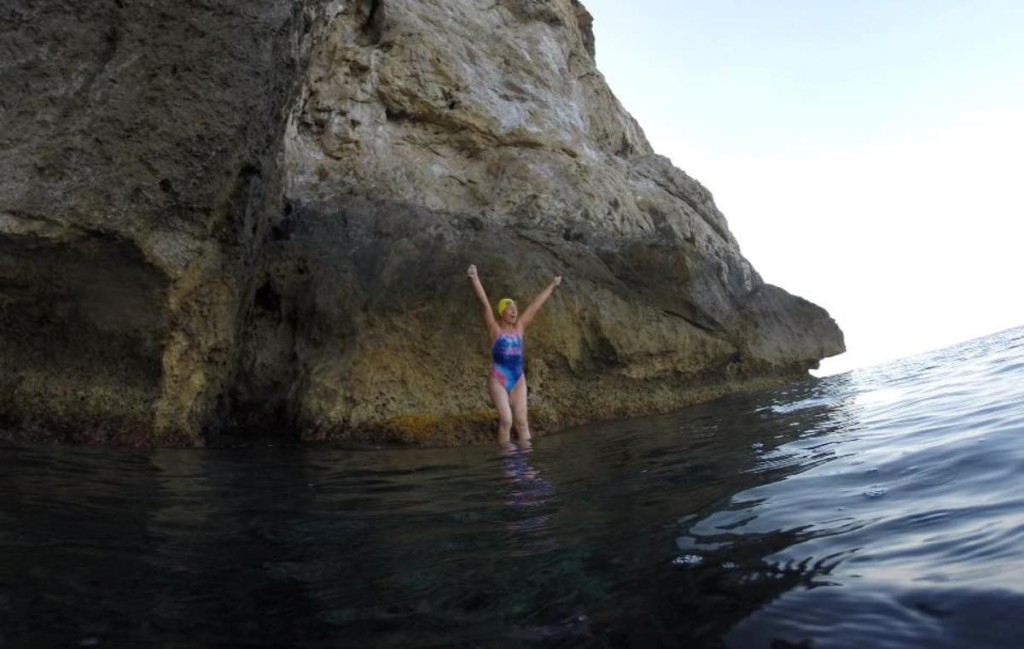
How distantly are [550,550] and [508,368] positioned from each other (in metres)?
5.03

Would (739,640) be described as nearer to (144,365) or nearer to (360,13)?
(144,365)

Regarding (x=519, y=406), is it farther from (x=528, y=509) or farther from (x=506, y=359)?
(x=528, y=509)

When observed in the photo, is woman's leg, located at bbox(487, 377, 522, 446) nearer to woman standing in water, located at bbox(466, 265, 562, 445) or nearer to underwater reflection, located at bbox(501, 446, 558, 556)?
woman standing in water, located at bbox(466, 265, 562, 445)

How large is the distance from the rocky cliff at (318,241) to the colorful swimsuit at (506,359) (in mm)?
571

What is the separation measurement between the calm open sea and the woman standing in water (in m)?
2.32

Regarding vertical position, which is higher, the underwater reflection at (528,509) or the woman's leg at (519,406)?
the woman's leg at (519,406)

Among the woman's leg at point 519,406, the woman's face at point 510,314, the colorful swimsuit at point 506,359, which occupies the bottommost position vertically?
the woman's leg at point 519,406

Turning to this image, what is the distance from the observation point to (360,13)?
11.8 meters

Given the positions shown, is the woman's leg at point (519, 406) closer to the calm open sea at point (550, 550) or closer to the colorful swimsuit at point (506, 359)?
the colorful swimsuit at point (506, 359)

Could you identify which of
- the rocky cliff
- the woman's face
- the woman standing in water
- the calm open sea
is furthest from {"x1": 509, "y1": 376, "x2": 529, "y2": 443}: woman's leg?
the calm open sea

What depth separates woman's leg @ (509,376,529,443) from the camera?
7805 millimetres

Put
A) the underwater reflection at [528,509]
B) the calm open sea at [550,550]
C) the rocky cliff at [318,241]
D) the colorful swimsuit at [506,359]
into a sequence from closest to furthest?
1. the calm open sea at [550,550]
2. the underwater reflection at [528,509]
3. the rocky cliff at [318,241]
4. the colorful swimsuit at [506,359]

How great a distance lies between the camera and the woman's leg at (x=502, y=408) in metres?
7.53

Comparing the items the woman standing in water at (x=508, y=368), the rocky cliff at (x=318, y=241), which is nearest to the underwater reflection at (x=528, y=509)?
the woman standing in water at (x=508, y=368)
